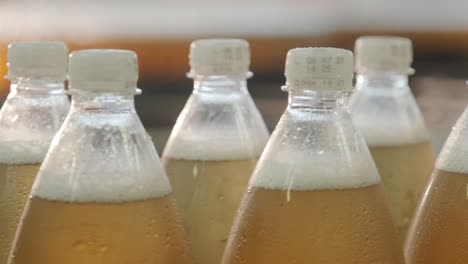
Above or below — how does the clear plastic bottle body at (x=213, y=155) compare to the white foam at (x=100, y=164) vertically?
below

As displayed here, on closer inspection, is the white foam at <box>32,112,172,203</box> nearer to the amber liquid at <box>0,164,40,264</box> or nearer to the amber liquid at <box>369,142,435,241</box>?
the amber liquid at <box>0,164,40,264</box>

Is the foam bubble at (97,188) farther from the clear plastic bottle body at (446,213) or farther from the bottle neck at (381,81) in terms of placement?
the bottle neck at (381,81)

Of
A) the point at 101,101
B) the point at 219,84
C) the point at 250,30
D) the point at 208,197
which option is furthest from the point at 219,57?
the point at 250,30

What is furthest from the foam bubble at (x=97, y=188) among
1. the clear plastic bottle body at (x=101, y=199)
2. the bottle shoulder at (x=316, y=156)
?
the bottle shoulder at (x=316, y=156)

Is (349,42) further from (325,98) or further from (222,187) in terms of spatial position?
(325,98)

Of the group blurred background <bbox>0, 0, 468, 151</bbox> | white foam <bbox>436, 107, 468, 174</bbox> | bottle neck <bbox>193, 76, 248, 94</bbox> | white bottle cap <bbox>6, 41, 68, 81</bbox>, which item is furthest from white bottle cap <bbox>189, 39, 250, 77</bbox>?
blurred background <bbox>0, 0, 468, 151</bbox>

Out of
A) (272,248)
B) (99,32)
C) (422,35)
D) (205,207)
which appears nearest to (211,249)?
(205,207)
